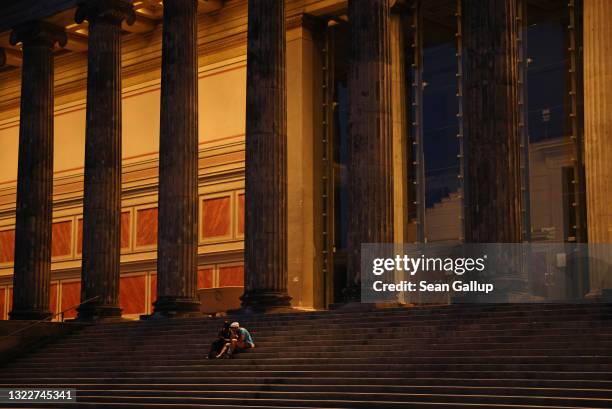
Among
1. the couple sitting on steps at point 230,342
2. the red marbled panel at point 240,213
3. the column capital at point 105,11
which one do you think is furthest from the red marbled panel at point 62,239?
the couple sitting on steps at point 230,342

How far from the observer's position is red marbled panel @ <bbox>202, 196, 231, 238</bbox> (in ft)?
150

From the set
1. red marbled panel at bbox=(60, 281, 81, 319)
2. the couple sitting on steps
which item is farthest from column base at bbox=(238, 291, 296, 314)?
red marbled panel at bbox=(60, 281, 81, 319)

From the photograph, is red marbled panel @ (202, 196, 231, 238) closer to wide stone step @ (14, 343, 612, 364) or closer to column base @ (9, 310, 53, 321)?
column base @ (9, 310, 53, 321)

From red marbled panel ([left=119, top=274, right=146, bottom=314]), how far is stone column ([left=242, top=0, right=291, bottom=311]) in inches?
537

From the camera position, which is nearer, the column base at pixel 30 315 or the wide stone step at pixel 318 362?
the wide stone step at pixel 318 362

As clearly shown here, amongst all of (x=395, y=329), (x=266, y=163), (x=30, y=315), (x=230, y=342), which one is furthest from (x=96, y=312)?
(x=395, y=329)

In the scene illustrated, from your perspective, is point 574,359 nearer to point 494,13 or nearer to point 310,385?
point 310,385

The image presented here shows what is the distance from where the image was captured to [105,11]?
4162 centimetres

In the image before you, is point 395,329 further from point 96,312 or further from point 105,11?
point 105,11

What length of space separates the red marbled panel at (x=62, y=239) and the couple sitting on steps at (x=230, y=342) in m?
22.7

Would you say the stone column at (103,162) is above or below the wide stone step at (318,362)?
above

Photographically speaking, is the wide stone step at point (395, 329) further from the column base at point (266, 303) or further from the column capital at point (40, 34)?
the column capital at point (40, 34)

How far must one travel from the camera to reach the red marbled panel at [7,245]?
5562cm

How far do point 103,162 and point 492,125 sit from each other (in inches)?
662
